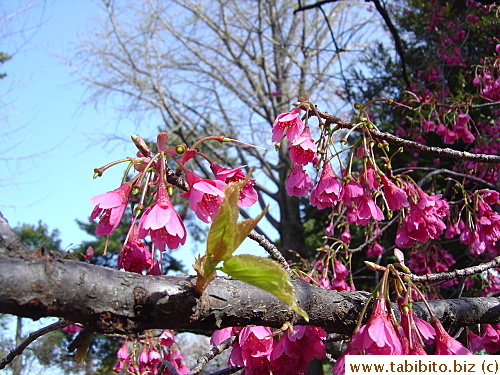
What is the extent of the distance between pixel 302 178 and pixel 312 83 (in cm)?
1062

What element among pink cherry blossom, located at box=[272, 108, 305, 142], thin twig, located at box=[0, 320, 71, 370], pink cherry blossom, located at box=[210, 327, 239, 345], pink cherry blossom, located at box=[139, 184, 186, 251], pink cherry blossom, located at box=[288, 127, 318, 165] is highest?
pink cherry blossom, located at box=[272, 108, 305, 142]

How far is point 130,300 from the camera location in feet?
2.51

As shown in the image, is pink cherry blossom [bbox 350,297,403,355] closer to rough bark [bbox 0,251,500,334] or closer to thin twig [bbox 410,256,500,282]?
rough bark [bbox 0,251,500,334]

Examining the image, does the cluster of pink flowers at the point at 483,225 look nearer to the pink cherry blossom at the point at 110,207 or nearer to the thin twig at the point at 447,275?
the thin twig at the point at 447,275

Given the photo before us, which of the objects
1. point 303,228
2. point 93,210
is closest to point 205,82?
point 303,228

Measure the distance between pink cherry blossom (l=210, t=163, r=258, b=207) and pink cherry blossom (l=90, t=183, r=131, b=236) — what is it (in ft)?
0.80

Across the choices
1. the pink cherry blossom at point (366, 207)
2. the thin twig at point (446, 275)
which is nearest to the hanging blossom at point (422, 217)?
the pink cherry blossom at point (366, 207)

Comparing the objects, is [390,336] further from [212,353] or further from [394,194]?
[394,194]

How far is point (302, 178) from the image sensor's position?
1.70m

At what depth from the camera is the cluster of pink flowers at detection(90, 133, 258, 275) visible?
3.41 feet

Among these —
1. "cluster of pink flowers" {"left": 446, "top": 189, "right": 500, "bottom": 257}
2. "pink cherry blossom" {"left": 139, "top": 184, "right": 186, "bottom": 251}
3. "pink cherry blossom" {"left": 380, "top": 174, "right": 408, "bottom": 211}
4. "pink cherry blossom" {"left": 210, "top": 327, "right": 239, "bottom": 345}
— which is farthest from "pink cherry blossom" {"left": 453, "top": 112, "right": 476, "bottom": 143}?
→ "pink cherry blossom" {"left": 139, "top": 184, "right": 186, "bottom": 251}

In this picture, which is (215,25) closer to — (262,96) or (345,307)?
(262,96)

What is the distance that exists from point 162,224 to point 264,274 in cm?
38

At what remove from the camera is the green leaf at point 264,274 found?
693 mm
